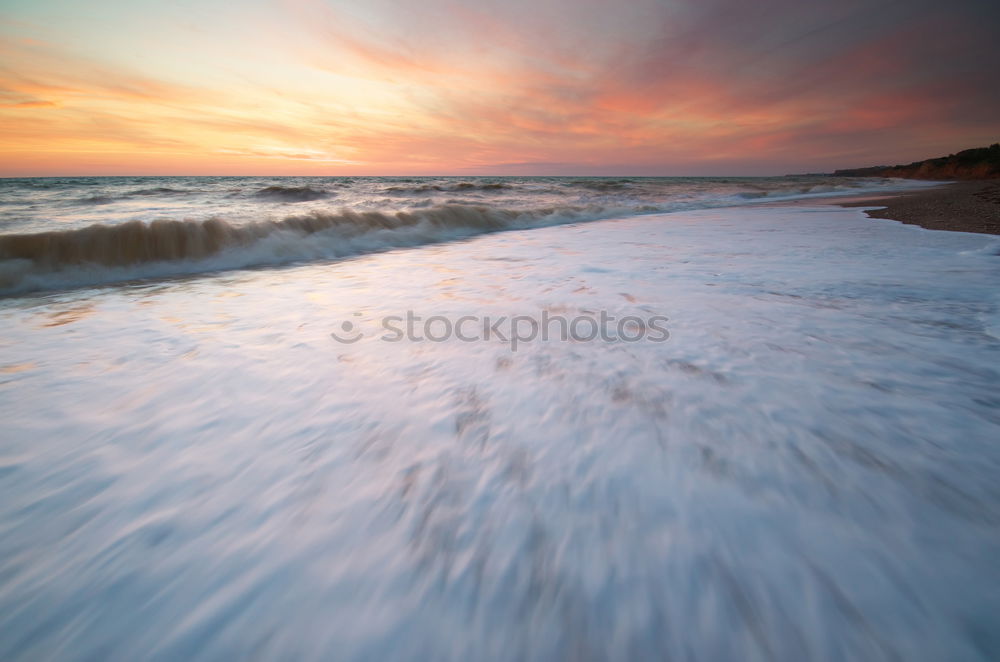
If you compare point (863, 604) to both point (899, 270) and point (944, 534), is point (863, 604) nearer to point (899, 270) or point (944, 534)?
point (944, 534)

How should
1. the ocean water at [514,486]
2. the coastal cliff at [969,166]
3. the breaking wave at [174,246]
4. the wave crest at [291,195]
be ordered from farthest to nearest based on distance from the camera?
the coastal cliff at [969,166] → the wave crest at [291,195] → the breaking wave at [174,246] → the ocean water at [514,486]

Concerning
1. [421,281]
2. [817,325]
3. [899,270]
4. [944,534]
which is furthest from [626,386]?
[899,270]

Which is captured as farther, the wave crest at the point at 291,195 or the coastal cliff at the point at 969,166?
the coastal cliff at the point at 969,166

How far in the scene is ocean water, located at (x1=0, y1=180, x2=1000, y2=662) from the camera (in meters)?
0.80

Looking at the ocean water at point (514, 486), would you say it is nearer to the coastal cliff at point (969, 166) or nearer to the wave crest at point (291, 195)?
the wave crest at point (291, 195)

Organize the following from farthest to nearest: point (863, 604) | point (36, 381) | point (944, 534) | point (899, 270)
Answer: point (899, 270) → point (36, 381) → point (944, 534) → point (863, 604)

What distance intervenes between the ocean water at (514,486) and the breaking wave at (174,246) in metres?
2.21

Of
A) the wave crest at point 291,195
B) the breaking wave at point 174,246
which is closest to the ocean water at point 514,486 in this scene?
the breaking wave at point 174,246

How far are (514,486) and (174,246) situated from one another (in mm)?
5771

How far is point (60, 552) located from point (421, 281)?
297 centimetres

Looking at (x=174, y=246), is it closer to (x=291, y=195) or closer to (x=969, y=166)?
(x=291, y=195)

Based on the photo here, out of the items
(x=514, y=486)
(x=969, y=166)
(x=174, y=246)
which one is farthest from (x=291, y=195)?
(x=969, y=166)

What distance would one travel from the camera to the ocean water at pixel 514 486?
2.63 ft

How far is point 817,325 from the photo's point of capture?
A: 2.17 m
